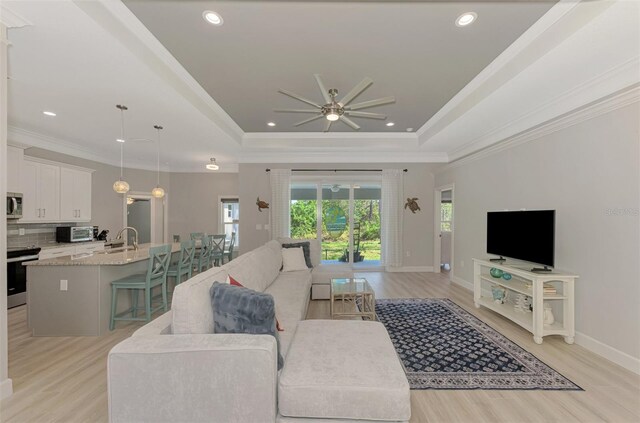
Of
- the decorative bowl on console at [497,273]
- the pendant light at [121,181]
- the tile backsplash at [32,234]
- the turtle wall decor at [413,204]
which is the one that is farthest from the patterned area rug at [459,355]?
the tile backsplash at [32,234]

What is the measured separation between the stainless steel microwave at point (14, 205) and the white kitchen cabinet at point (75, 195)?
976 mm

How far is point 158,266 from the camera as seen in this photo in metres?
3.67

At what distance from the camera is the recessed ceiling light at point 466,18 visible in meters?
2.28

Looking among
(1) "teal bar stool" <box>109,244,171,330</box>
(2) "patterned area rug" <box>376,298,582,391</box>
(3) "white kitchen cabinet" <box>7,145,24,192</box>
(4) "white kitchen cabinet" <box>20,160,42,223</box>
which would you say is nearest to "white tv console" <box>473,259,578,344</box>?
(2) "patterned area rug" <box>376,298,582,391</box>

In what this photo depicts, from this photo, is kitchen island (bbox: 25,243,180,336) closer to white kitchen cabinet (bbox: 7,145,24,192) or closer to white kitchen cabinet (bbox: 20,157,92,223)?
white kitchen cabinet (bbox: 7,145,24,192)

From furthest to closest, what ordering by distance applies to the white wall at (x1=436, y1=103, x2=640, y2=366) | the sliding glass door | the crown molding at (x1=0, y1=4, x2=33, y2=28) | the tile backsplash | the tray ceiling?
1. the sliding glass door
2. the tile backsplash
3. the white wall at (x1=436, y1=103, x2=640, y2=366)
4. the tray ceiling
5. the crown molding at (x1=0, y1=4, x2=33, y2=28)

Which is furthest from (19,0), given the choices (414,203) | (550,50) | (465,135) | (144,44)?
(414,203)

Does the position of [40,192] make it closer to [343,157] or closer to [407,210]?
[343,157]

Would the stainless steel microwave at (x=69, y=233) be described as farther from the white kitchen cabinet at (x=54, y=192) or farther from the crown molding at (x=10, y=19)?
the crown molding at (x=10, y=19)

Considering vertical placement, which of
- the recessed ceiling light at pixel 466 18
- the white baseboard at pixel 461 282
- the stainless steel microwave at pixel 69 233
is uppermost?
the recessed ceiling light at pixel 466 18

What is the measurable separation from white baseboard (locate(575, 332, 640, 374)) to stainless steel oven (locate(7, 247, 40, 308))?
24.2 ft

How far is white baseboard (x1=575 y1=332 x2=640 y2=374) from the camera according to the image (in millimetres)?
2508

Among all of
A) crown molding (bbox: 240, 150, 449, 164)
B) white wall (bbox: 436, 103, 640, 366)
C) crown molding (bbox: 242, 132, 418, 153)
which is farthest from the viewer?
crown molding (bbox: 240, 150, 449, 164)

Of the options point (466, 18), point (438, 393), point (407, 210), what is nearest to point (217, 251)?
point (407, 210)
